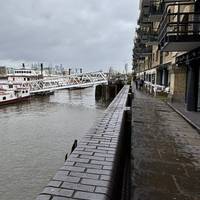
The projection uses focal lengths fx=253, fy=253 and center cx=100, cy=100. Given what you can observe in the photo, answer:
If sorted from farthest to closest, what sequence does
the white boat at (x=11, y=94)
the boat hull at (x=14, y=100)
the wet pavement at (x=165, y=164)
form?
the white boat at (x=11, y=94)
the boat hull at (x=14, y=100)
the wet pavement at (x=165, y=164)

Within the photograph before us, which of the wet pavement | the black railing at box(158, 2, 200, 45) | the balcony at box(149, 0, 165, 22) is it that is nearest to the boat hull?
the balcony at box(149, 0, 165, 22)

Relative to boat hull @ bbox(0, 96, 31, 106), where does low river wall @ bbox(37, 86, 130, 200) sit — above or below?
above

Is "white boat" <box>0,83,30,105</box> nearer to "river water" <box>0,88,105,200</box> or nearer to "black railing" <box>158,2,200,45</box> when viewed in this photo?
"river water" <box>0,88,105,200</box>

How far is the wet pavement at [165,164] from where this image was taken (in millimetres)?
3465

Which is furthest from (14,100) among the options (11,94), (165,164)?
(165,164)

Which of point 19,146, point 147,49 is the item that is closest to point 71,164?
point 19,146

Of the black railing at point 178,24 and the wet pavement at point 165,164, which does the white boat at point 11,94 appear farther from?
the wet pavement at point 165,164

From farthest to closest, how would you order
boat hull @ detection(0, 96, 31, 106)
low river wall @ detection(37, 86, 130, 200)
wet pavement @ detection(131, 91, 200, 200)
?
boat hull @ detection(0, 96, 31, 106)
wet pavement @ detection(131, 91, 200, 200)
low river wall @ detection(37, 86, 130, 200)

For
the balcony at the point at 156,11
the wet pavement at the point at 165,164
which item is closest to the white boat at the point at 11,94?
the balcony at the point at 156,11

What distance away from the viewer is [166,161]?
4836 mm

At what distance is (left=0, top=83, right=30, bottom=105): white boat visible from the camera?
34.1 metres

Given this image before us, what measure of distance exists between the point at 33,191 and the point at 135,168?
4.71m

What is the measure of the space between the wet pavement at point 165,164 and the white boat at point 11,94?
29875 mm

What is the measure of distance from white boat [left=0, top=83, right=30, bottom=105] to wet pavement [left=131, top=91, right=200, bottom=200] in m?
29.9
